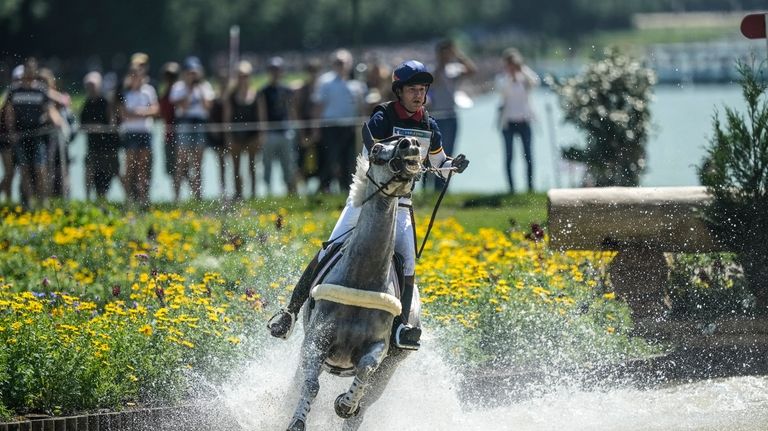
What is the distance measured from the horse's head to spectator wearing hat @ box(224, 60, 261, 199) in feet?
32.4

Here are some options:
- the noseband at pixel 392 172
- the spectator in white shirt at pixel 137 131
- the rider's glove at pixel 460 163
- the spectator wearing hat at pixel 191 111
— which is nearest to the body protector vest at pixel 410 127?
the rider's glove at pixel 460 163

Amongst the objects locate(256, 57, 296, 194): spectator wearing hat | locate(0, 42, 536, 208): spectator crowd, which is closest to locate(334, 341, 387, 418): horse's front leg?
locate(0, 42, 536, 208): spectator crowd

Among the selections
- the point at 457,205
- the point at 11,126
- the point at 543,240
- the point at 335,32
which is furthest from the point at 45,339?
the point at 335,32

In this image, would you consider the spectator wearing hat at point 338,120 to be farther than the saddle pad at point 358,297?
Yes

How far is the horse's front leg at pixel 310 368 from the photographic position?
10009 millimetres

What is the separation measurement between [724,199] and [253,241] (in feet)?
14.2

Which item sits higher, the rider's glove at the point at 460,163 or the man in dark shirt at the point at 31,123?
the rider's glove at the point at 460,163

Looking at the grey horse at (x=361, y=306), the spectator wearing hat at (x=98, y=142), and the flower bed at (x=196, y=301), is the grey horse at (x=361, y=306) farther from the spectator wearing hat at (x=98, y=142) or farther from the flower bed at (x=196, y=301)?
the spectator wearing hat at (x=98, y=142)

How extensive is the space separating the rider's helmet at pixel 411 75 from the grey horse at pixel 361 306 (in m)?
0.68

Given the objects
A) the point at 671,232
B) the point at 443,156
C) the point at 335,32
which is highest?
the point at 443,156

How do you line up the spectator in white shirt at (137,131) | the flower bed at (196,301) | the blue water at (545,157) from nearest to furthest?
the flower bed at (196,301)
the spectator in white shirt at (137,131)
the blue water at (545,157)

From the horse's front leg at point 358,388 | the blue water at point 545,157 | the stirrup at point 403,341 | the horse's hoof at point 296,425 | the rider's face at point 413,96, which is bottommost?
the blue water at point 545,157

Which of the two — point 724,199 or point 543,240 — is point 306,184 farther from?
point 724,199

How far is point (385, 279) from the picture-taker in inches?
403
